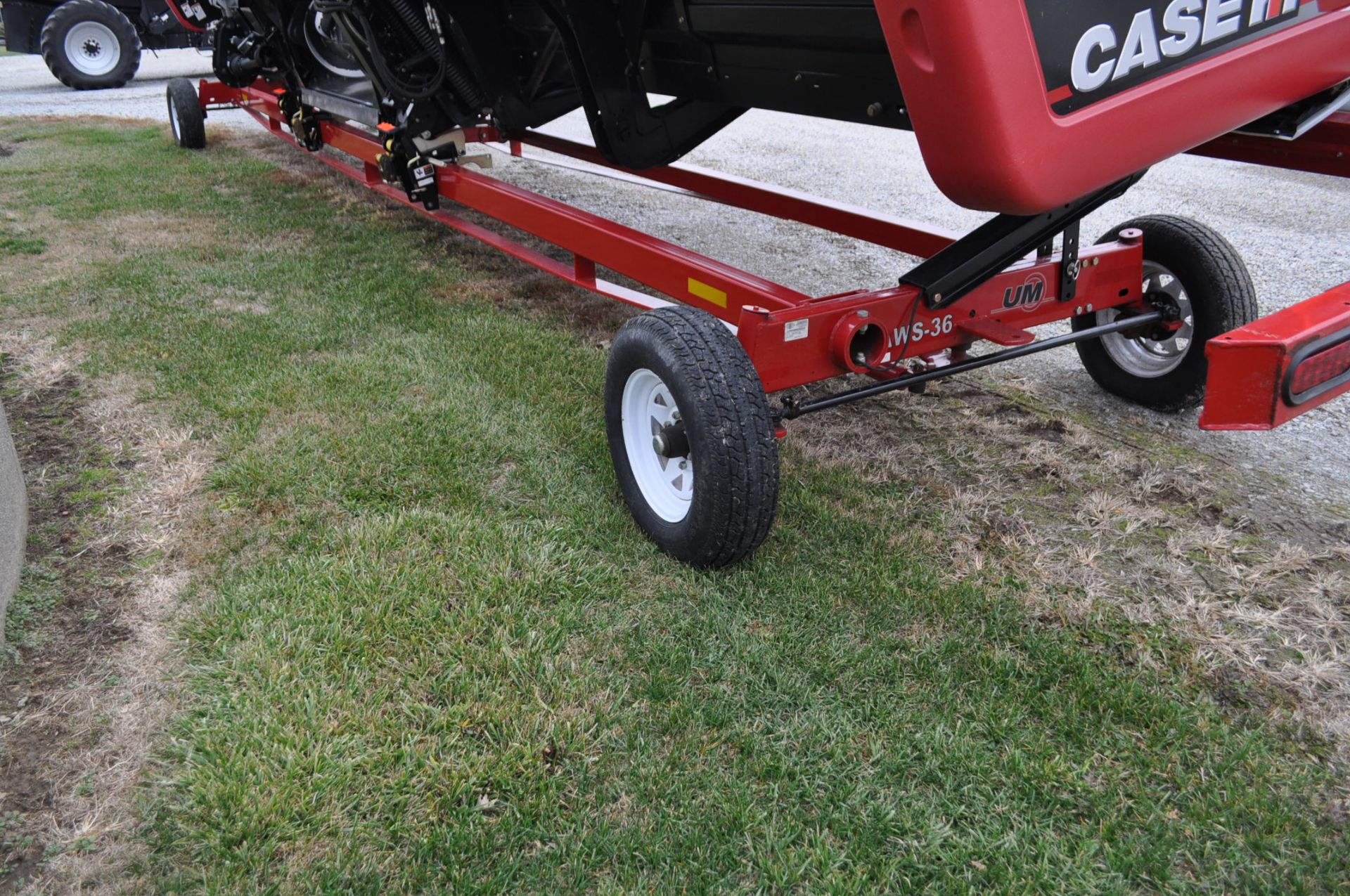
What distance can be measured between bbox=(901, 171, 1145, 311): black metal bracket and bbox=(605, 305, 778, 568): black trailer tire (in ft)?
2.10

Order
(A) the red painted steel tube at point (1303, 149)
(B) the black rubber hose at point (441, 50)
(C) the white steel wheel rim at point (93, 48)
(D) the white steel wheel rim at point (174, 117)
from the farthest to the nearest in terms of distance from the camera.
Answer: (C) the white steel wheel rim at point (93, 48)
(D) the white steel wheel rim at point (174, 117)
(B) the black rubber hose at point (441, 50)
(A) the red painted steel tube at point (1303, 149)

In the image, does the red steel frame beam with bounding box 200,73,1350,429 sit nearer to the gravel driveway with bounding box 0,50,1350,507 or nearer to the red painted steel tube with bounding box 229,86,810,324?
the red painted steel tube with bounding box 229,86,810,324

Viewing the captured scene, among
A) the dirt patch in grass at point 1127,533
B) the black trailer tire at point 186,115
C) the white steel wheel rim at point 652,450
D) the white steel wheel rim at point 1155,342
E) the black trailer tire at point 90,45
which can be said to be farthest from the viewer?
the black trailer tire at point 90,45

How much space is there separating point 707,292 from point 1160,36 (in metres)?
1.55

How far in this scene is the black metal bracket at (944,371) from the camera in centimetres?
260

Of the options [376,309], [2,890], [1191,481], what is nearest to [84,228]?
[376,309]

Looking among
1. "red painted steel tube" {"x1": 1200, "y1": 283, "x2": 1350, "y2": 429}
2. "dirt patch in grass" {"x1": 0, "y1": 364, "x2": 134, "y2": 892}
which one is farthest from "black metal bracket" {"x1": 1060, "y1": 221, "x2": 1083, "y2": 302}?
"dirt patch in grass" {"x1": 0, "y1": 364, "x2": 134, "y2": 892}

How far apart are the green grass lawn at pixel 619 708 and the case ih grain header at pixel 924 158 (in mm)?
361

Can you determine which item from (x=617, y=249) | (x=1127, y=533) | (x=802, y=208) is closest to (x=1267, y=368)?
(x=1127, y=533)

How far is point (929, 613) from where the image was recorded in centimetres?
244

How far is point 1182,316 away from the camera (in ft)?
10.7

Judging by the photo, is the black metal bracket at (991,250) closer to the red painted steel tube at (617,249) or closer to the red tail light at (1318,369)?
the red painted steel tube at (617,249)

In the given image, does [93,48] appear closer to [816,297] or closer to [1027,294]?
[816,297]

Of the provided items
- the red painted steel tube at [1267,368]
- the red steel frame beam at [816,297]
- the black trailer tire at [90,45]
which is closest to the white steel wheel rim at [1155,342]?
the red steel frame beam at [816,297]
